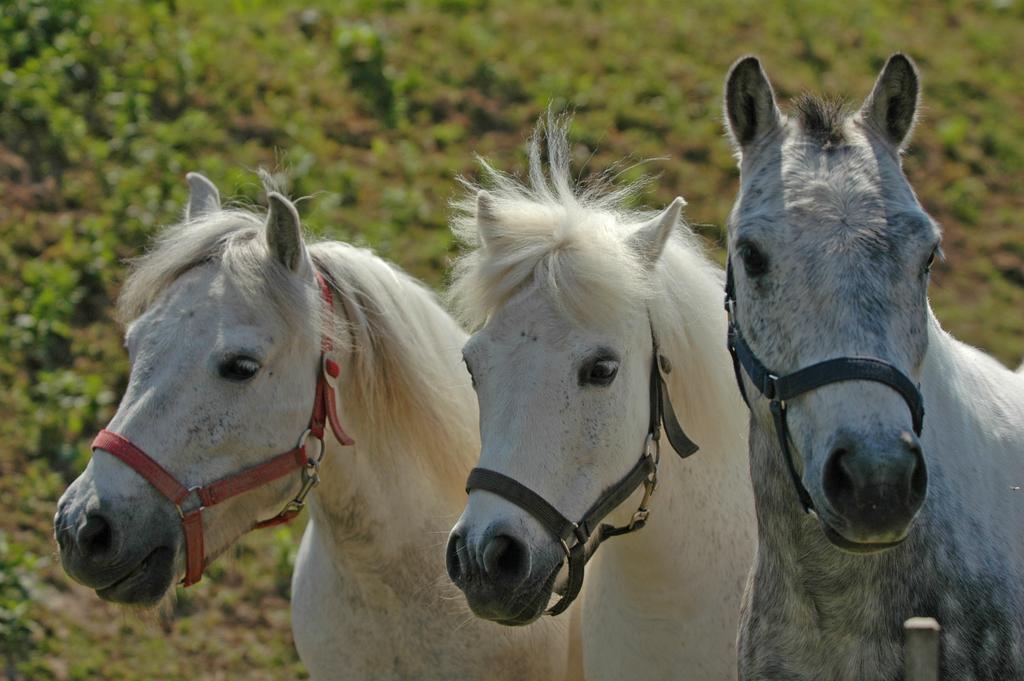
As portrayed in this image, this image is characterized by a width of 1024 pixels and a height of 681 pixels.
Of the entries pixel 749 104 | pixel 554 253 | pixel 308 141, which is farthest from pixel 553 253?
pixel 308 141

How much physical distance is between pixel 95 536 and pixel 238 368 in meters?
0.61

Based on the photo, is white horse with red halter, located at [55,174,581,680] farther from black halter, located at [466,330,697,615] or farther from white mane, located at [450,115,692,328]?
black halter, located at [466,330,697,615]

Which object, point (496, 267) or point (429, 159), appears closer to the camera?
point (496, 267)

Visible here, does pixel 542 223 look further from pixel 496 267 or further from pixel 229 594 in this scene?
pixel 229 594

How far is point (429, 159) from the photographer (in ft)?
31.0

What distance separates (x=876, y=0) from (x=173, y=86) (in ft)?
25.4

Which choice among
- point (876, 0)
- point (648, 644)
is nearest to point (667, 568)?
point (648, 644)

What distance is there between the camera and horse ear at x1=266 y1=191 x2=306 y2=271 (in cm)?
357

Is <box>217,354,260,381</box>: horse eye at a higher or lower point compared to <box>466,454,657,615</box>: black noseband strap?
higher

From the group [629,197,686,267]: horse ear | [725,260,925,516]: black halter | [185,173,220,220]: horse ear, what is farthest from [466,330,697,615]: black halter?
[185,173,220,220]: horse ear

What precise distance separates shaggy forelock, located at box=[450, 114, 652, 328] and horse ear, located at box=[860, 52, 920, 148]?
2.43 feet

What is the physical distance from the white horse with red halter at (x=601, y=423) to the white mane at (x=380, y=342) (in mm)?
363

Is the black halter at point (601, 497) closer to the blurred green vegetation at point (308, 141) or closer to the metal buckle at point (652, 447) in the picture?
the metal buckle at point (652, 447)

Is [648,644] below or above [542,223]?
below
